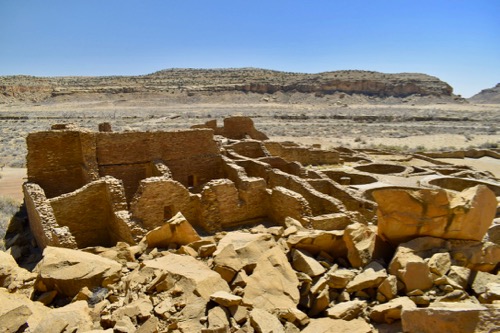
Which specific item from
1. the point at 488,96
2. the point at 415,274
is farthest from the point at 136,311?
the point at 488,96

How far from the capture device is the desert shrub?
11641 mm

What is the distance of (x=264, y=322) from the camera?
15.2 feet

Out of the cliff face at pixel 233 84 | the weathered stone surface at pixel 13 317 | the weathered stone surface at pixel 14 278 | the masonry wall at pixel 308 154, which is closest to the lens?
the weathered stone surface at pixel 13 317

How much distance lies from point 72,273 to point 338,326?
461cm

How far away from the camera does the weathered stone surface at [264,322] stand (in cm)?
455

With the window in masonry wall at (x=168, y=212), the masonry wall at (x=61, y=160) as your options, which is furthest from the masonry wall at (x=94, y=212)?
the masonry wall at (x=61, y=160)

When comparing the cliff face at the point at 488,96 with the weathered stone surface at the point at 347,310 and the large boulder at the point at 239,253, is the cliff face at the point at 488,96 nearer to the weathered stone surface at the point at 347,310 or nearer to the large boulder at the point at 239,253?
the large boulder at the point at 239,253

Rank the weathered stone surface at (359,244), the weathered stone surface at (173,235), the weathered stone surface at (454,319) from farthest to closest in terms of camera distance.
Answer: the weathered stone surface at (173,235), the weathered stone surface at (359,244), the weathered stone surface at (454,319)

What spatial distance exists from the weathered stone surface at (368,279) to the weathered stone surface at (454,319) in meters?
1.11

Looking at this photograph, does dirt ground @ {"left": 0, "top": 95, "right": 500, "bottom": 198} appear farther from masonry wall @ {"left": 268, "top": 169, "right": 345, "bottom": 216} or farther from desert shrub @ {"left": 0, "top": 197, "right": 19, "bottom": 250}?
masonry wall @ {"left": 268, "top": 169, "right": 345, "bottom": 216}

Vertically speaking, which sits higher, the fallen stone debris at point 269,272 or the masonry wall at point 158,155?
the masonry wall at point 158,155

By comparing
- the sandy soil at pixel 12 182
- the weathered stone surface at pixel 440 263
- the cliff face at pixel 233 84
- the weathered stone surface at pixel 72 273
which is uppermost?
the cliff face at pixel 233 84

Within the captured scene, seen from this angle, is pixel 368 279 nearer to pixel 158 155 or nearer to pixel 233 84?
pixel 158 155

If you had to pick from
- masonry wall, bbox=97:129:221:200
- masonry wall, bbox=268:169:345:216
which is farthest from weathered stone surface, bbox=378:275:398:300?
masonry wall, bbox=97:129:221:200
